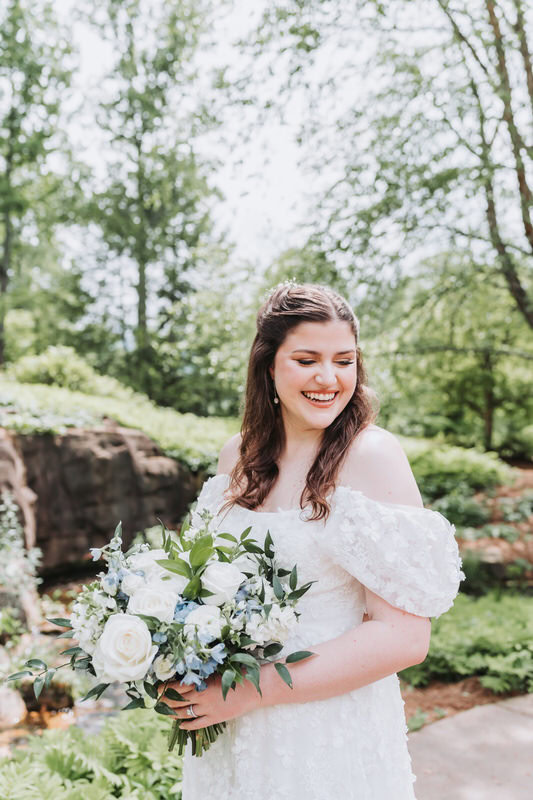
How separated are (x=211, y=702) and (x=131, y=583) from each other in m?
0.34

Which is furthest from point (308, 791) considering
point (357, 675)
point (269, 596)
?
point (269, 596)

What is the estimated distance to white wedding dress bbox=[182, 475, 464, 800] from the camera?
5.25 ft

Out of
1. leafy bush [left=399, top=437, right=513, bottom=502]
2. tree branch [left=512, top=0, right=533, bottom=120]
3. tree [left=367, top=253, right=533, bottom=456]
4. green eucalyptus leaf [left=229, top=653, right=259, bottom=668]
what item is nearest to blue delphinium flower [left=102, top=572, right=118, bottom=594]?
green eucalyptus leaf [left=229, top=653, right=259, bottom=668]

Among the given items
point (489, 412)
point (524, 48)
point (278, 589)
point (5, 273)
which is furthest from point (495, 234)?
point (5, 273)

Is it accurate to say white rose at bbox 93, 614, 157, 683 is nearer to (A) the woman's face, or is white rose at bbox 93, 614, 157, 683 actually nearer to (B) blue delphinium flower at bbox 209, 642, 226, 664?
(B) blue delphinium flower at bbox 209, 642, 226, 664

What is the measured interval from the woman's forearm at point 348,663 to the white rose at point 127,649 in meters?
0.33

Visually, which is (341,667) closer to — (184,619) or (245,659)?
(245,659)

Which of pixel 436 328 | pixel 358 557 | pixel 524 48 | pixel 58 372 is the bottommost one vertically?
pixel 58 372

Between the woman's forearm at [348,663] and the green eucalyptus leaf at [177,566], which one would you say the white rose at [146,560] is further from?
the woman's forearm at [348,663]

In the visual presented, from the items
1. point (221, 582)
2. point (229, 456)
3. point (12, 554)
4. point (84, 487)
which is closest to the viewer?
point (221, 582)

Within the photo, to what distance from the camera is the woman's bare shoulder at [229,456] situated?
7.27 ft

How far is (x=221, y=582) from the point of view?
4.86ft

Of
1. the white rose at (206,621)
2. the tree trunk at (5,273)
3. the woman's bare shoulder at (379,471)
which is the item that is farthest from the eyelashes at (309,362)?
the tree trunk at (5,273)

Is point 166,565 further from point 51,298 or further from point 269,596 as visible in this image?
point 51,298
